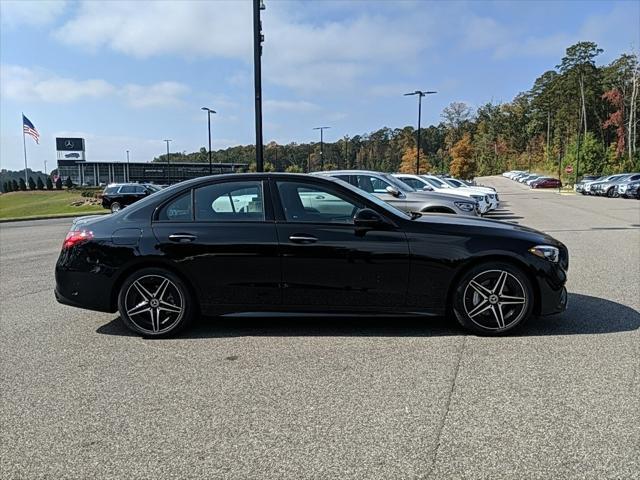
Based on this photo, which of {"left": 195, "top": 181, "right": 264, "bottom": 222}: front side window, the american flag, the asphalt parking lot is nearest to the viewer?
the asphalt parking lot

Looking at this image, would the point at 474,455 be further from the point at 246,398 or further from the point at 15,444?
the point at 15,444

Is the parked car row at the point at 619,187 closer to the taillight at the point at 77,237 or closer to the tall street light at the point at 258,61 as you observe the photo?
the tall street light at the point at 258,61

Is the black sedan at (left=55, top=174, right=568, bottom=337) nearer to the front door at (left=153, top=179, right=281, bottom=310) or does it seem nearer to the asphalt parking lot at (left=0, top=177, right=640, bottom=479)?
the front door at (left=153, top=179, right=281, bottom=310)

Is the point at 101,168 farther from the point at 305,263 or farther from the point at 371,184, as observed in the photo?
the point at 305,263

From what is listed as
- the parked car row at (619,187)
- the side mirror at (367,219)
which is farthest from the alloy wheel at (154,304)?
the parked car row at (619,187)

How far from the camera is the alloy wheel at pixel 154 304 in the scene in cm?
495

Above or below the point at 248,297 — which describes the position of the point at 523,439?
below

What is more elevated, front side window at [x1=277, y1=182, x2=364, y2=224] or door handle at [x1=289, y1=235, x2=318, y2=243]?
front side window at [x1=277, y1=182, x2=364, y2=224]

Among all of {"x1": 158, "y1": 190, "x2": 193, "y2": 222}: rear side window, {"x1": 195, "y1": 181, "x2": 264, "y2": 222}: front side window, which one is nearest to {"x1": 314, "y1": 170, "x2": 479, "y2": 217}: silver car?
{"x1": 195, "y1": 181, "x2": 264, "y2": 222}: front side window

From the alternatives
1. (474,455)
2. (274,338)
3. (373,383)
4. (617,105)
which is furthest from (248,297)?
(617,105)

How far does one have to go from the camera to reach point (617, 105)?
81.4m

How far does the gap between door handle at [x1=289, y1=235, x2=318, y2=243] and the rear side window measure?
1.03m

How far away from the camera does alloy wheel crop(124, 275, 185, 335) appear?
16.2 feet

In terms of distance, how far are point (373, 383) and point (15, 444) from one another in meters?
2.27
